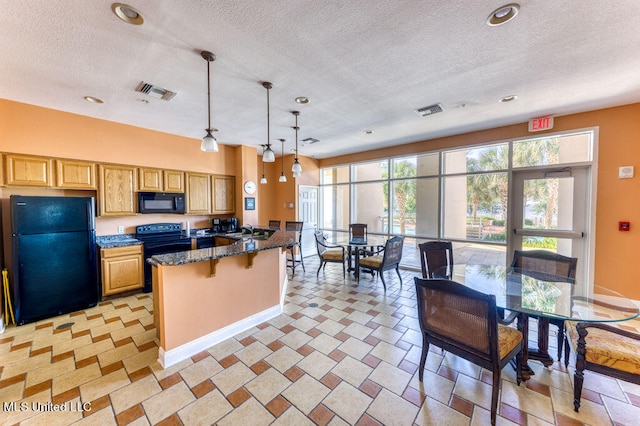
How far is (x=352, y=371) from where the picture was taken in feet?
6.68

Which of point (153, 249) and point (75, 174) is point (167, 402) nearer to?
point (153, 249)

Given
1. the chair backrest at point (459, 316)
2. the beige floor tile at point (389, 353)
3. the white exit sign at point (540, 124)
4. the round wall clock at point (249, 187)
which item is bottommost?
the beige floor tile at point (389, 353)

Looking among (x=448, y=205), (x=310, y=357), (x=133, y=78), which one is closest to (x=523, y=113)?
(x=448, y=205)

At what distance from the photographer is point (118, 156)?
3.72 metres

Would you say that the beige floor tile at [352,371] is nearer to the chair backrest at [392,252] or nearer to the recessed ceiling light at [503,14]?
the chair backrest at [392,252]

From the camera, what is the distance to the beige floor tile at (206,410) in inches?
62.2

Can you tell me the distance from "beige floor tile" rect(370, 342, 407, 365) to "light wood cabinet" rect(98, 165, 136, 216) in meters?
4.21

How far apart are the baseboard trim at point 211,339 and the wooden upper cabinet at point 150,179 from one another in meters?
2.93

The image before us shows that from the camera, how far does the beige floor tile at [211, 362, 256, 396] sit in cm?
187

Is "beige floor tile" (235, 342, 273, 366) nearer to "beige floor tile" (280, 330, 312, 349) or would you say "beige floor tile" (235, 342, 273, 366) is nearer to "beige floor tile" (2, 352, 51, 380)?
"beige floor tile" (280, 330, 312, 349)

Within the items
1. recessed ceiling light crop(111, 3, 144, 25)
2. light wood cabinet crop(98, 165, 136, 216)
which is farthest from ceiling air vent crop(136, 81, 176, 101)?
light wood cabinet crop(98, 165, 136, 216)

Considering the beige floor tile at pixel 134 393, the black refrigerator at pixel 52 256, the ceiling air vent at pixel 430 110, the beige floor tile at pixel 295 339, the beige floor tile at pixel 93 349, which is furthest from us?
the ceiling air vent at pixel 430 110

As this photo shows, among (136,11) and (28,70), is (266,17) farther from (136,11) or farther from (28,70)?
(28,70)

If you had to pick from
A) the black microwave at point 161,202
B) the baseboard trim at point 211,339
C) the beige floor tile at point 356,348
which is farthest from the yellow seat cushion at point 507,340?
the black microwave at point 161,202
